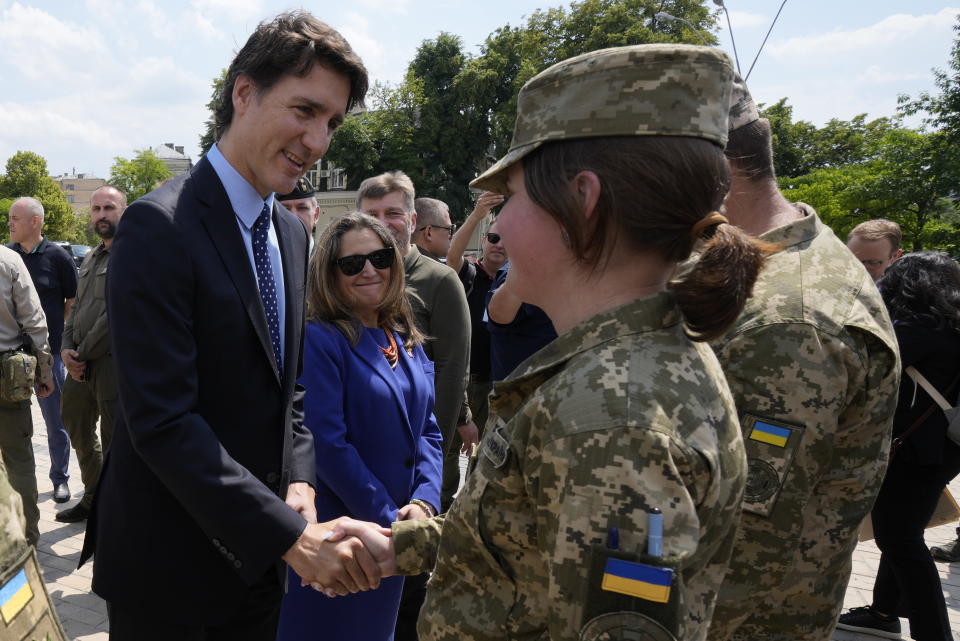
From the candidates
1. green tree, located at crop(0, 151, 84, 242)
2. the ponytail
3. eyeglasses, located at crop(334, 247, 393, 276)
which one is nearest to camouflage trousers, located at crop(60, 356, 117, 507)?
eyeglasses, located at crop(334, 247, 393, 276)

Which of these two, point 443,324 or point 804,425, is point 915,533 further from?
point 443,324

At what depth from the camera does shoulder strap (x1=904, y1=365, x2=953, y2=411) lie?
381 cm

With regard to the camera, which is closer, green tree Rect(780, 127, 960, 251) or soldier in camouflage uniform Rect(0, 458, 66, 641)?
soldier in camouflage uniform Rect(0, 458, 66, 641)

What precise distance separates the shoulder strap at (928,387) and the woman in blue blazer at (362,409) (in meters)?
2.82

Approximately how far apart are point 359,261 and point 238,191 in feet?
3.34

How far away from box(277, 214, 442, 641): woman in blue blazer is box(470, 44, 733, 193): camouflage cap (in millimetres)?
1639

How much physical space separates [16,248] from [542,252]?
6972mm

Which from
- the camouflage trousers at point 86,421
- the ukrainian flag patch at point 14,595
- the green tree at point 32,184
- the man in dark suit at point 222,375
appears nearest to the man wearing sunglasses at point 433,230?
the camouflage trousers at point 86,421

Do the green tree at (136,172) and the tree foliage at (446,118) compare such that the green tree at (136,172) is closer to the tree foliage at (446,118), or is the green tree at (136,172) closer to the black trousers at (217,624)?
the tree foliage at (446,118)

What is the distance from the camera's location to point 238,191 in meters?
1.95

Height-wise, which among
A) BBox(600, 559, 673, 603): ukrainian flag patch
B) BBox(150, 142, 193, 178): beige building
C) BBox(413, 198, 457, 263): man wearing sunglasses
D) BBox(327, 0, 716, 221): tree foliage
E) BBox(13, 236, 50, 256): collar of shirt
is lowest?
BBox(600, 559, 673, 603): ukrainian flag patch

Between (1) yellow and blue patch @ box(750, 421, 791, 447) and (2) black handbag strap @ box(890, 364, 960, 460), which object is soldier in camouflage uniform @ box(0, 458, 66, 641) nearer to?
(1) yellow and blue patch @ box(750, 421, 791, 447)

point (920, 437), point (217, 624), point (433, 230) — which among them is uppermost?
point (433, 230)

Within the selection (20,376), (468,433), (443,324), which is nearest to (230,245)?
(443,324)
